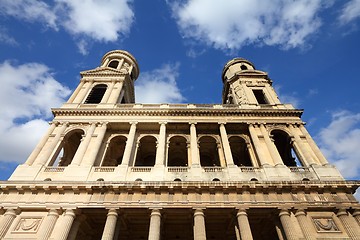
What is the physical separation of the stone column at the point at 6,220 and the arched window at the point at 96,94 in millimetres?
12351

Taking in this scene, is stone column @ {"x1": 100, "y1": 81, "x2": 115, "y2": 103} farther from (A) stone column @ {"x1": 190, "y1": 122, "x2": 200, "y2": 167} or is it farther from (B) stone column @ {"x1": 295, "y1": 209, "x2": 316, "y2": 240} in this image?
(B) stone column @ {"x1": 295, "y1": 209, "x2": 316, "y2": 240}

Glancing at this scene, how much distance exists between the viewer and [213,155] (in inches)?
878

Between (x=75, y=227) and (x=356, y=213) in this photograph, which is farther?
(x=356, y=213)

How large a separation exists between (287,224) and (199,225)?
5247 mm

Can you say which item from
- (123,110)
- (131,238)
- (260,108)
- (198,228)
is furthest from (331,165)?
(123,110)

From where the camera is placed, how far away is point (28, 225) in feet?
46.3

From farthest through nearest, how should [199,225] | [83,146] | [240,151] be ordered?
1. [240,151]
2. [83,146]
3. [199,225]

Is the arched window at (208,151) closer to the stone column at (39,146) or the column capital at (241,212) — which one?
the column capital at (241,212)

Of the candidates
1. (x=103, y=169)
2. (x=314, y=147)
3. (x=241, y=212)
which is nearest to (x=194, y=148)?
(x=241, y=212)

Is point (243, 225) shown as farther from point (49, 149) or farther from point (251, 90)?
point (251, 90)

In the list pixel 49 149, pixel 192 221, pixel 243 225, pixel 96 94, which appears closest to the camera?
pixel 243 225

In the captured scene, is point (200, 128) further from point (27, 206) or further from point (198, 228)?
point (27, 206)

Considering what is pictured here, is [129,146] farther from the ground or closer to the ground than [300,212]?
farther from the ground

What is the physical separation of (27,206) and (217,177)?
1254 cm
